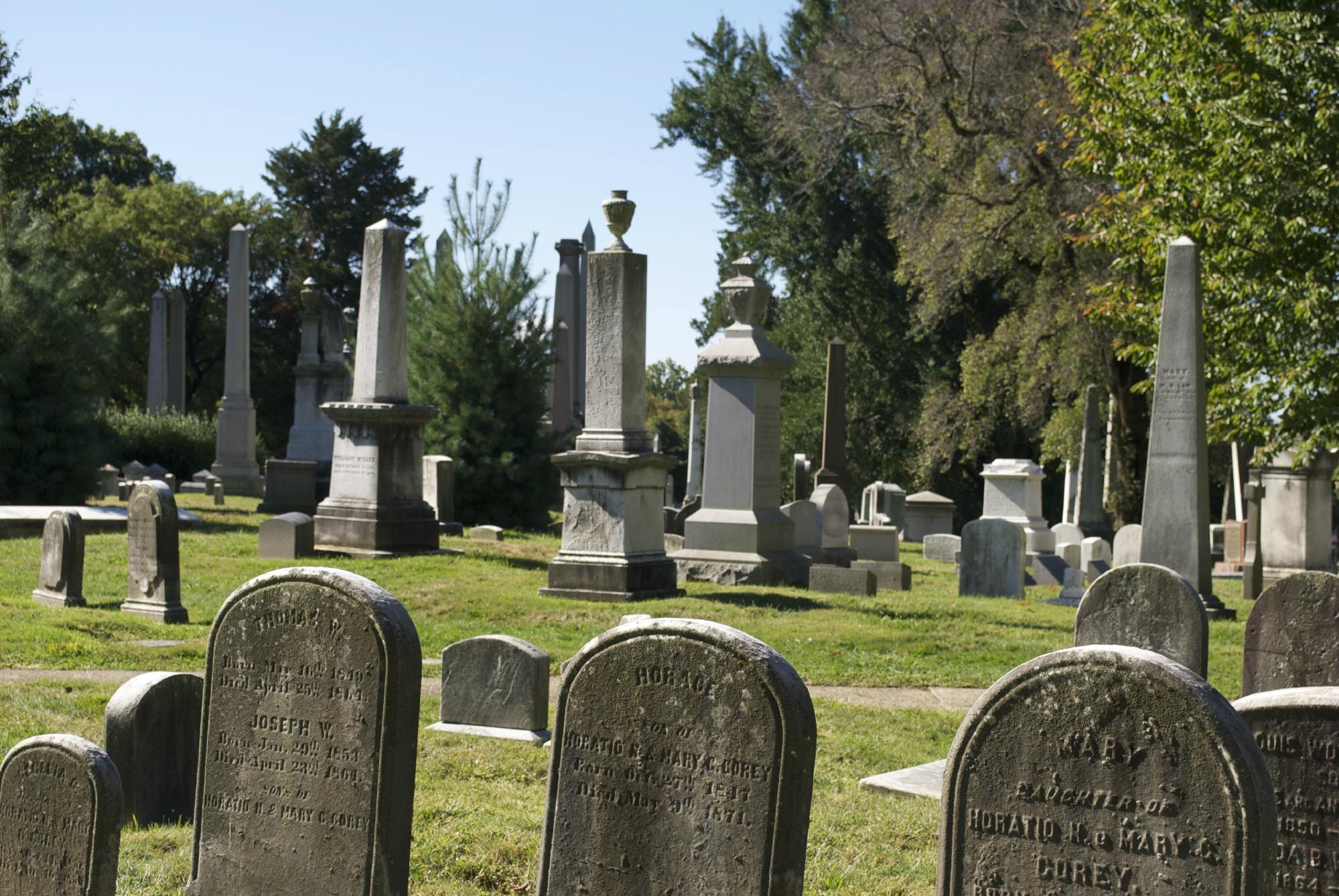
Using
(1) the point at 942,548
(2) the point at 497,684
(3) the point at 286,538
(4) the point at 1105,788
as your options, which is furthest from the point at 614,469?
(1) the point at 942,548

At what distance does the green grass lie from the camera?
10.8 m

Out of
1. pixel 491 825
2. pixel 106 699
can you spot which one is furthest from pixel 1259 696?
pixel 106 699

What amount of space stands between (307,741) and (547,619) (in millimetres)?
7926

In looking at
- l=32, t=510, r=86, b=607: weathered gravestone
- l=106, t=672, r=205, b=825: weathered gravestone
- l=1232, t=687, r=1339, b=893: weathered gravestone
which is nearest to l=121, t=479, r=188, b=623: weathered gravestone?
l=32, t=510, r=86, b=607: weathered gravestone

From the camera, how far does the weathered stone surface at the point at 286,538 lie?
51.8ft

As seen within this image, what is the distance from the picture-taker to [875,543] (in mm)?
20922

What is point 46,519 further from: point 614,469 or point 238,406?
point 238,406

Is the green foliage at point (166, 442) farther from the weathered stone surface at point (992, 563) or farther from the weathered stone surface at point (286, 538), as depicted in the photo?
the weathered stone surface at point (992, 563)

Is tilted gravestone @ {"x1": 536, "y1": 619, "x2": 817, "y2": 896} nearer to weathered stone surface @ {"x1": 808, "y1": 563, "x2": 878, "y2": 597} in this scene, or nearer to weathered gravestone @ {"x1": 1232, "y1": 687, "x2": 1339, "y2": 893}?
weathered gravestone @ {"x1": 1232, "y1": 687, "x2": 1339, "y2": 893}

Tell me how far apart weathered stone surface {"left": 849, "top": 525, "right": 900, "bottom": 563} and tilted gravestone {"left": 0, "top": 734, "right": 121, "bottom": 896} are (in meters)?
16.7

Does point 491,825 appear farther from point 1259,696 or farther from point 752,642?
point 1259,696

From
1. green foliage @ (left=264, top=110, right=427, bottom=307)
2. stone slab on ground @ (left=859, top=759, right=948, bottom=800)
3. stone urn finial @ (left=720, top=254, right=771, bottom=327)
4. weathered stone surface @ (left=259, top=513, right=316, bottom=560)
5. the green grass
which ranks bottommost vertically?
stone slab on ground @ (left=859, top=759, right=948, bottom=800)

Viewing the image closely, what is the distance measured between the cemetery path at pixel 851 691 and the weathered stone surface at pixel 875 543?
10.1m

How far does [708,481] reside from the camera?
16172 millimetres
